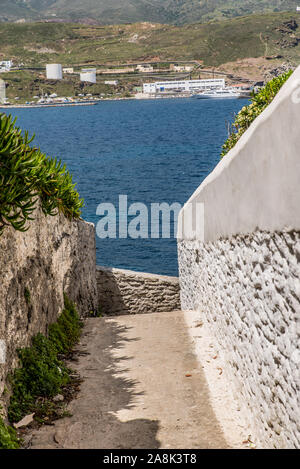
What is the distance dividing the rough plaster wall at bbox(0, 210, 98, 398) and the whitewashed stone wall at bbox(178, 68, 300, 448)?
9.82 ft

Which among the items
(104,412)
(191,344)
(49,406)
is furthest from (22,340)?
(191,344)

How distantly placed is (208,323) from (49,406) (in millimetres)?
3776

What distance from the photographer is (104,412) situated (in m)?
7.23

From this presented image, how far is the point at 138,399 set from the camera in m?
7.57

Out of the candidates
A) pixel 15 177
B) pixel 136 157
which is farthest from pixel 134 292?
pixel 136 157

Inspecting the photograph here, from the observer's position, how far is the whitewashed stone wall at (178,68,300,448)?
4.93 meters

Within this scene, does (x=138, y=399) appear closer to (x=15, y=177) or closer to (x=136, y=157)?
→ (x=15, y=177)

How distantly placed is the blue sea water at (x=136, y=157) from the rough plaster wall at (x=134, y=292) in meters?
13.2

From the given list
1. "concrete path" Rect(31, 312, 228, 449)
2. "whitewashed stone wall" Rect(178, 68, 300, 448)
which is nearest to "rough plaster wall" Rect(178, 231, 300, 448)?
"whitewashed stone wall" Rect(178, 68, 300, 448)

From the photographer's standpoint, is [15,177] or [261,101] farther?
[261,101]

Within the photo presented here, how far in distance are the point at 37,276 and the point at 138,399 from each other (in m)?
2.74

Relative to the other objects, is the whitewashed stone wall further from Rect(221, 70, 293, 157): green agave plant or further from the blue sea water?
the blue sea water
